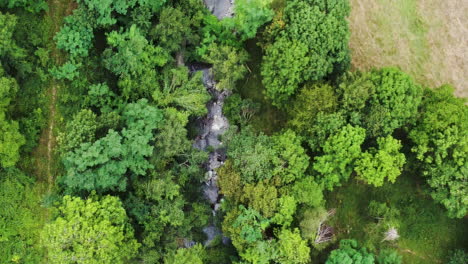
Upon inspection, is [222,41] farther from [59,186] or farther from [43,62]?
[59,186]

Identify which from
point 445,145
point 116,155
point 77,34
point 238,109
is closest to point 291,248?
point 238,109

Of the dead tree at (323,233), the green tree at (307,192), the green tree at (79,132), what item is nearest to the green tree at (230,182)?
the green tree at (307,192)

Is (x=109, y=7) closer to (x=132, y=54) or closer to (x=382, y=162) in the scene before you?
(x=132, y=54)

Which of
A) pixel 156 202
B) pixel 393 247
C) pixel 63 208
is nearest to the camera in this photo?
pixel 63 208

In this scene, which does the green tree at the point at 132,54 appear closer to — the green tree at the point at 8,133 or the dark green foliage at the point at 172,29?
the dark green foliage at the point at 172,29

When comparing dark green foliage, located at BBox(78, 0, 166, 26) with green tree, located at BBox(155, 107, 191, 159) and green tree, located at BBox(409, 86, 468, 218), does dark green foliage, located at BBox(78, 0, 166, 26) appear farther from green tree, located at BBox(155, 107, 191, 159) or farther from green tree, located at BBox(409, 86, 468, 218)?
green tree, located at BBox(409, 86, 468, 218)

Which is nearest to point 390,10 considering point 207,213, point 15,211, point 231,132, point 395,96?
point 395,96
